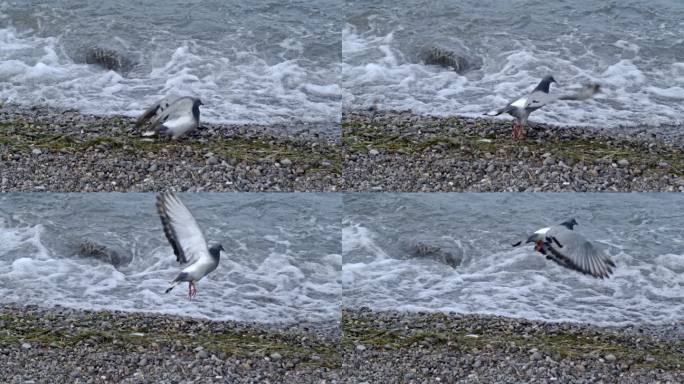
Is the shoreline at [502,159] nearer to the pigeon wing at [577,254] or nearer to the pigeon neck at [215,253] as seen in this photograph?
the pigeon wing at [577,254]

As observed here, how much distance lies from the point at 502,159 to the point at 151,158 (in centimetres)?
393

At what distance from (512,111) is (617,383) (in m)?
3.47

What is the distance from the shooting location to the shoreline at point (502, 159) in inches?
476

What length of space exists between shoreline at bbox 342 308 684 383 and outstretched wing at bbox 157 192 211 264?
181 cm

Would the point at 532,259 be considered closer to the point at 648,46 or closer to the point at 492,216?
the point at 492,216

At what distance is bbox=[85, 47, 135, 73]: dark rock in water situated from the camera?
14461 mm

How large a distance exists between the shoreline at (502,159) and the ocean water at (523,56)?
1.71ft

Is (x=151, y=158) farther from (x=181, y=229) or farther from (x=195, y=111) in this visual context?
(x=181, y=229)

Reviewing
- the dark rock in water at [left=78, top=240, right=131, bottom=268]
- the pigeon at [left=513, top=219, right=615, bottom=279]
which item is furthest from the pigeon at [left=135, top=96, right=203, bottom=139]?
the pigeon at [left=513, top=219, right=615, bottom=279]

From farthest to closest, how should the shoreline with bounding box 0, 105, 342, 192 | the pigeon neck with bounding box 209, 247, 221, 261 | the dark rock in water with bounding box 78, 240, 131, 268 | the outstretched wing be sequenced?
1. the dark rock in water with bounding box 78, 240, 131, 268
2. the shoreline with bounding box 0, 105, 342, 192
3. the pigeon neck with bounding box 209, 247, 221, 261
4. the outstretched wing

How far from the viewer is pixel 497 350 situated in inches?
428

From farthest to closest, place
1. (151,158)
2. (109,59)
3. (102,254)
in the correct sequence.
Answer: (109,59) → (102,254) → (151,158)

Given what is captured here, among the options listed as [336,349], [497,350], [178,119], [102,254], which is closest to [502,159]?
[497,350]

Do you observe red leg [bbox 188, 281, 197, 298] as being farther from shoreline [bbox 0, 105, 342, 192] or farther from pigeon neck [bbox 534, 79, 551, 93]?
pigeon neck [bbox 534, 79, 551, 93]
